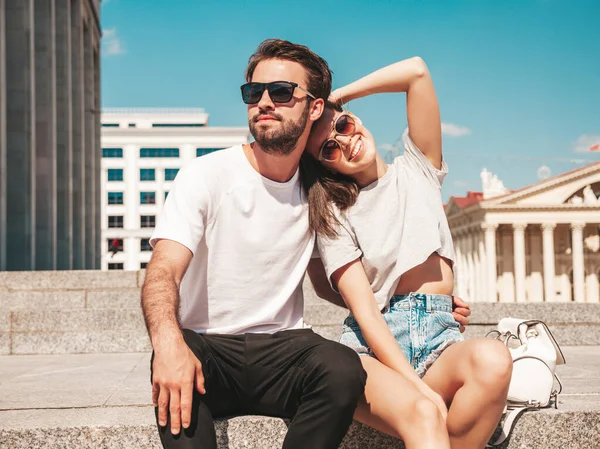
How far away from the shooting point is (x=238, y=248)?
2.81 meters

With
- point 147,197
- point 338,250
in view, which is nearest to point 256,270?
point 338,250

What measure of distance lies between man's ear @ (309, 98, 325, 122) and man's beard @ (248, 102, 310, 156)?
7cm

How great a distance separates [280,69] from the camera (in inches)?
117

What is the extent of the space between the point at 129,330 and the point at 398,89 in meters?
4.03

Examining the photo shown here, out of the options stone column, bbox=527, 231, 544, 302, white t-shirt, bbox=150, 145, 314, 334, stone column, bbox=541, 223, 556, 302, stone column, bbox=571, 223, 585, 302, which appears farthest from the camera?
stone column, bbox=527, 231, 544, 302

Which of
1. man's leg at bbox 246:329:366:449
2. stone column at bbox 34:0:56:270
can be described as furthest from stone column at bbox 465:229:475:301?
man's leg at bbox 246:329:366:449

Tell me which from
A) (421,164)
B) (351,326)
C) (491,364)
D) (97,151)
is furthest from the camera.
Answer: (97,151)

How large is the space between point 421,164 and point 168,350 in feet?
4.85

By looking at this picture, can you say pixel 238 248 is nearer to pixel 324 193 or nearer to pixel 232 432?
pixel 324 193

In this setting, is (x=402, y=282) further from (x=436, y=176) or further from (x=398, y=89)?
(x=398, y=89)

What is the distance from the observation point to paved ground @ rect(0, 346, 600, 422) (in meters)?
3.53

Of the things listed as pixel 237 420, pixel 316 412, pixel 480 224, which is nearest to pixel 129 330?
pixel 237 420

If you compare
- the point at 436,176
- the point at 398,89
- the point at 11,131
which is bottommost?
the point at 436,176

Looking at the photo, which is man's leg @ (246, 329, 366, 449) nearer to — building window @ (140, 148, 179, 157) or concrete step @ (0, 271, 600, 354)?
concrete step @ (0, 271, 600, 354)
